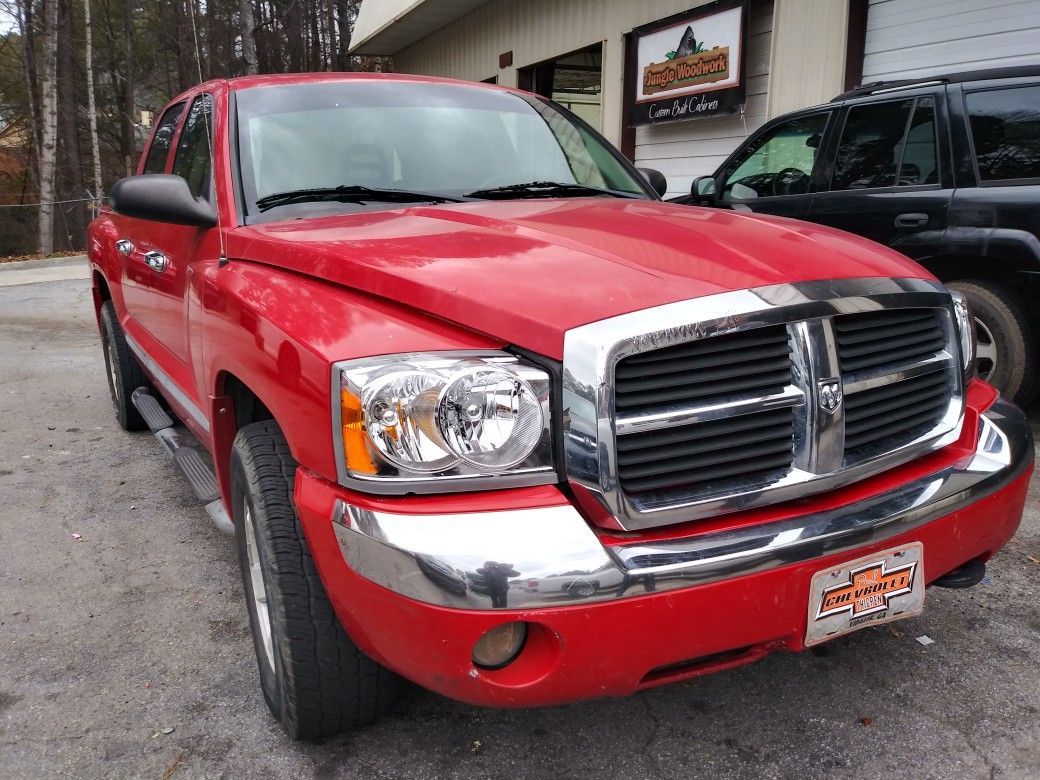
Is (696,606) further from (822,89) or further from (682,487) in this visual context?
(822,89)

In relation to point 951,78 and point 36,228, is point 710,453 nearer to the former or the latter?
point 951,78

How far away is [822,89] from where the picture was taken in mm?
7969

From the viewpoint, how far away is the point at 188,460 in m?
3.28

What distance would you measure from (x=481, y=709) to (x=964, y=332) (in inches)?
64.4

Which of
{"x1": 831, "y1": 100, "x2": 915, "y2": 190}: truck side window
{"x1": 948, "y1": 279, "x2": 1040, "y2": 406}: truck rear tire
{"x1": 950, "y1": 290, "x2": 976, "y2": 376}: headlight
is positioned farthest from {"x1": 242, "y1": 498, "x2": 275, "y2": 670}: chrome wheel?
{"x1": 831, "y1": 100, "x2": 915, "y2": 190}: truck side window

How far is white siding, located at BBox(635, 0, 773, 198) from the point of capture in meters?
8.91

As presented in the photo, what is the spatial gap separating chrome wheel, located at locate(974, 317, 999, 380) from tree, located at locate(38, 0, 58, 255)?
733 inches

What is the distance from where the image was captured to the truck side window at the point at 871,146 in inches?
198

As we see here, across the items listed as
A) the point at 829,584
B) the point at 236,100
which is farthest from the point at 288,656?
the point at 236,100


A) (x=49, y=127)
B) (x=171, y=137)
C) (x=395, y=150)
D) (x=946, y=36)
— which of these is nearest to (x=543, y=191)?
(x=395, y=150)

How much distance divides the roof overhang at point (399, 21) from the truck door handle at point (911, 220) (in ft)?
39.1

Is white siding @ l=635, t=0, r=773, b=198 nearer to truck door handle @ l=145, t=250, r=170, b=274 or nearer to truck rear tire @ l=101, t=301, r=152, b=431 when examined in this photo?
truck rear tire @ l=101, t=301, r=152, b=431

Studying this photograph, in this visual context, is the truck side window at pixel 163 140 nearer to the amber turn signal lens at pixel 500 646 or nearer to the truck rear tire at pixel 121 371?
the truck rear tire at pixel 121 371

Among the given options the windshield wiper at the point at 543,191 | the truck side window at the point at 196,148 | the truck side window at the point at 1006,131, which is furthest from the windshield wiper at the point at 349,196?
the truck side window at the point at 1006,131
